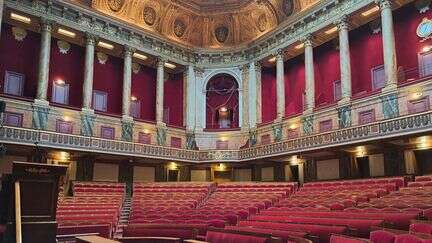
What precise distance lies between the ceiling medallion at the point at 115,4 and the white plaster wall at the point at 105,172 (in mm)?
8425

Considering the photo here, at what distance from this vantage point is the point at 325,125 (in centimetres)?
1811

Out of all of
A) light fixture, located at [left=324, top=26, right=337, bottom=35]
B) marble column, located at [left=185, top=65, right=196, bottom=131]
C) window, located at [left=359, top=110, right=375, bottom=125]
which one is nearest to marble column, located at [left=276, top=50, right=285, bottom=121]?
light fixture, located at [left=324, top=26, right=337, bottom=35]

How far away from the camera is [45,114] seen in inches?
692

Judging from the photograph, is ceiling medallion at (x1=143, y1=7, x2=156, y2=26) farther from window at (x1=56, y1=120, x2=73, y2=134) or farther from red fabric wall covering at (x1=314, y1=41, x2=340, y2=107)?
red fabric wall covering at (x1=314, y1=41, x2=340, y2=107)

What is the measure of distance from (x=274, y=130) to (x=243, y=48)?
570cm

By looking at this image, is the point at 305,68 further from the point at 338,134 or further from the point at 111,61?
the point at 111,61

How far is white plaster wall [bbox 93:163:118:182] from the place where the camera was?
63.7 feet

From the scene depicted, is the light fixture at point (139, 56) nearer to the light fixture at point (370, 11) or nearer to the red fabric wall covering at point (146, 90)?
the red fabric wall covering at point (146, 90)

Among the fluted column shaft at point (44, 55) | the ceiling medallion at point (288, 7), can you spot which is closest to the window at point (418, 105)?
the ceiling medallion at point (288, 7)

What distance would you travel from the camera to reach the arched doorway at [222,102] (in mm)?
23422

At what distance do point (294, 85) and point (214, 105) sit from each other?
5.06m

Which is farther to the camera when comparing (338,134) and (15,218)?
(338,134)

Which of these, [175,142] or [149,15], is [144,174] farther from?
[149,15]

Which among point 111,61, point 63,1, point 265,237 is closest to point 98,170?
point 111,61
